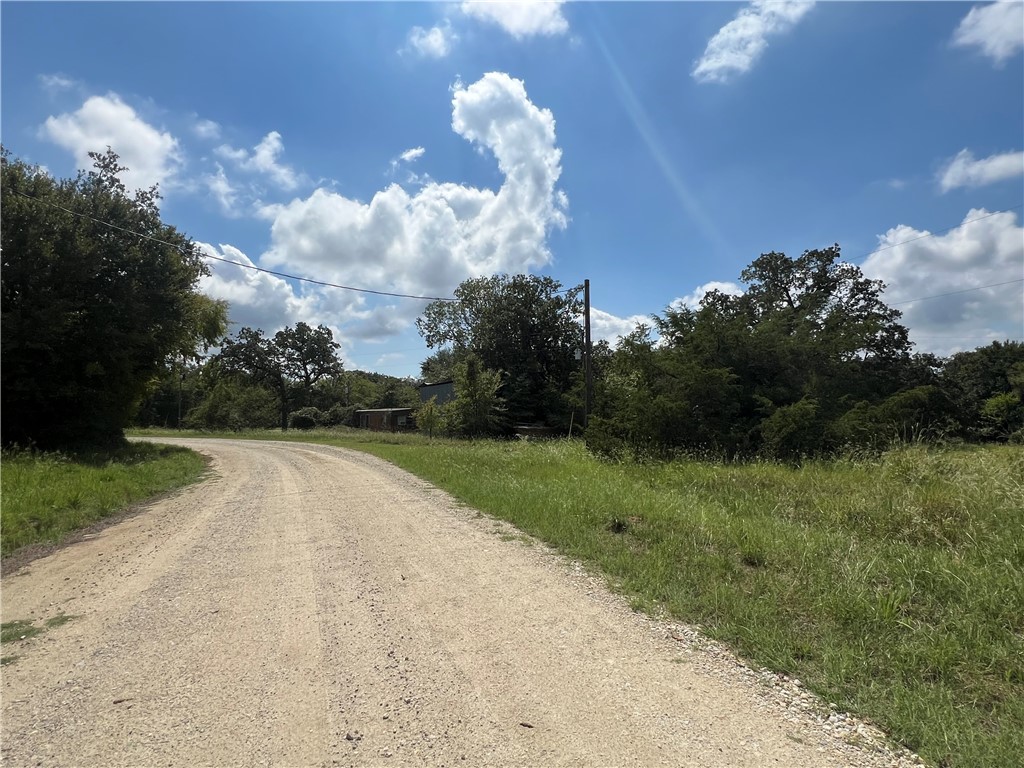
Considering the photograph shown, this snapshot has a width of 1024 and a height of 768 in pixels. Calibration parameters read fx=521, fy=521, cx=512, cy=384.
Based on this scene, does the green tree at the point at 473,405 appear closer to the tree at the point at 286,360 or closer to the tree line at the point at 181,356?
the tree line at the point at 181,356

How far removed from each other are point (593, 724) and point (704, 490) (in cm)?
786

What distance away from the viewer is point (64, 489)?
9.09m

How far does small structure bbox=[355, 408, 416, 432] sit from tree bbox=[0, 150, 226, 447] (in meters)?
31.6

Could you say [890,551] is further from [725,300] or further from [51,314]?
[725,300]

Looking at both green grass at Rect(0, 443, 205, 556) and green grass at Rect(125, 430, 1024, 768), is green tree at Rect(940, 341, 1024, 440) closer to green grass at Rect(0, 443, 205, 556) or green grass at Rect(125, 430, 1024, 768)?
green grass at Rect(125, 430, 1024, 768)

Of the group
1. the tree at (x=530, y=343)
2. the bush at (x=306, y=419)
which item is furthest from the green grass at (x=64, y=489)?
the bush at (x=306, y=419)

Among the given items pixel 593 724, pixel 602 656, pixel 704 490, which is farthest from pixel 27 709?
pixel 704 490

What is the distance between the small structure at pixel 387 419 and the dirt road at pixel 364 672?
43872 millimetres

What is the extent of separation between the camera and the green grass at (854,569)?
312 cm

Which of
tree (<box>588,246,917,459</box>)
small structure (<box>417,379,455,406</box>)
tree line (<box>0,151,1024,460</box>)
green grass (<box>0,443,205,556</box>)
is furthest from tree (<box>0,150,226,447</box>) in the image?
small structure (<box>417,379,455,406</box>)

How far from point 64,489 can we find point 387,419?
1795 inches

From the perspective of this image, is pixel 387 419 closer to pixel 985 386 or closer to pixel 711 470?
pixel 711 470

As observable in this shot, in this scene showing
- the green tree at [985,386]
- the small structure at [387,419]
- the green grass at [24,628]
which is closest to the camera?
the green grass at [24,628]

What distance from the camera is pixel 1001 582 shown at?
4.60 meters
